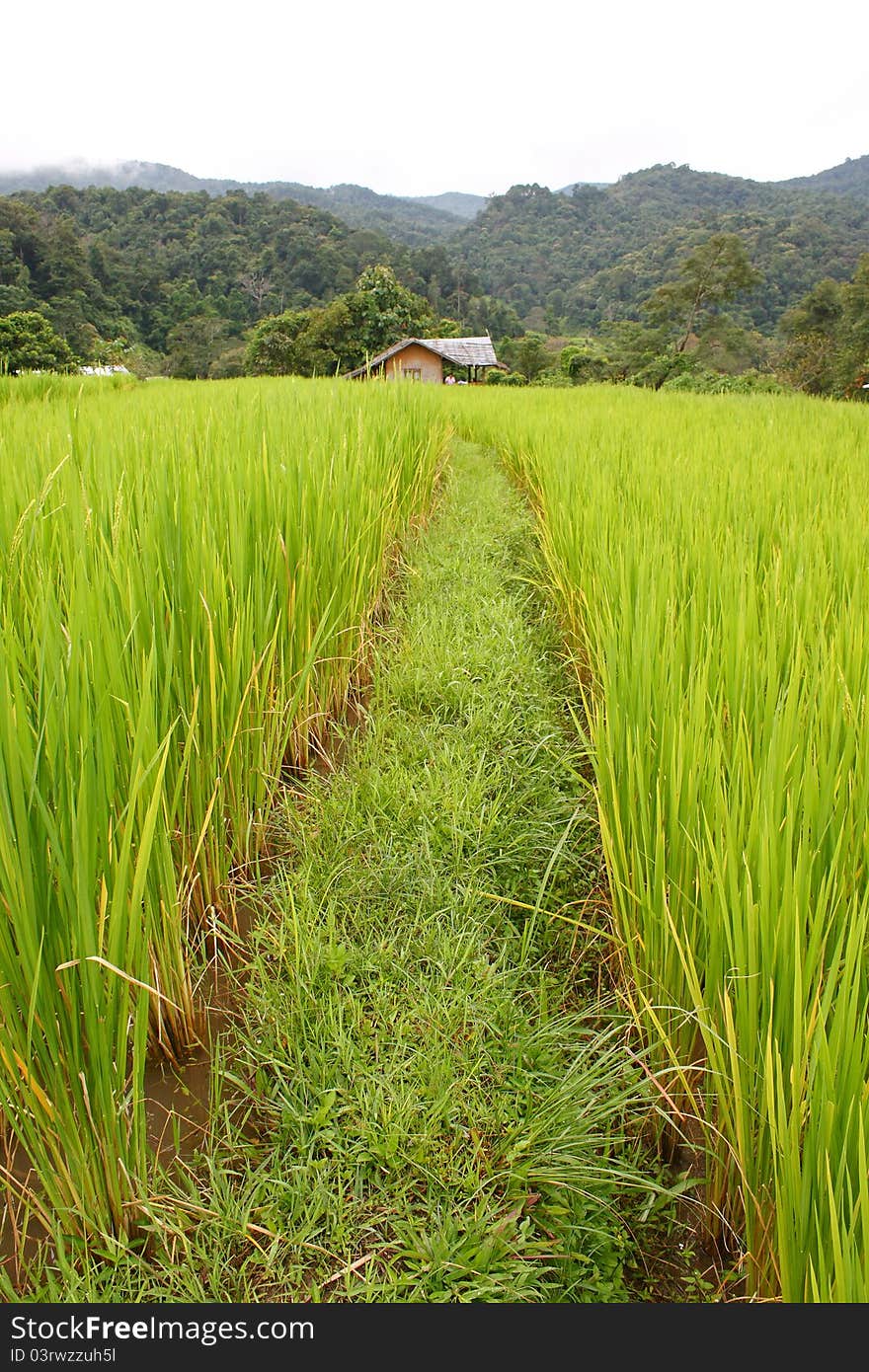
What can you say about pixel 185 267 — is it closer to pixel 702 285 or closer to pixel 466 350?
pixel 466 350

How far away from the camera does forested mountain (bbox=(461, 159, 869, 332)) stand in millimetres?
39688

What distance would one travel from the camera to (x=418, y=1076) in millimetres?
1076

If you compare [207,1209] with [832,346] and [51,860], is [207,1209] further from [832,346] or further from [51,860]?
[832,346]

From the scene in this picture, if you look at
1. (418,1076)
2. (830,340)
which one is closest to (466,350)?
(830,340)

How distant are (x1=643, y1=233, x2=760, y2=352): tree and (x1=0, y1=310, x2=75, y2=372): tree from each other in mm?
20187

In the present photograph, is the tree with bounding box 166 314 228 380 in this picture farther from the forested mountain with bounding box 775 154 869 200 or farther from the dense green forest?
the forested mountain with bounding box 775 154 869 200

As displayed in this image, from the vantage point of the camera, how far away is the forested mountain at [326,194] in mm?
84938

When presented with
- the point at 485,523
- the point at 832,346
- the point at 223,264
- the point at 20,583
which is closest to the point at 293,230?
the point at 223,264

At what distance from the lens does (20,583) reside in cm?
114

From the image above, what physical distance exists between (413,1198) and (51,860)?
2.12 feet

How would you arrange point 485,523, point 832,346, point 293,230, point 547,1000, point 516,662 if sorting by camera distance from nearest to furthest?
→ point 547,1000
point 516,662
point 485,523
point 832,346
point 293,230

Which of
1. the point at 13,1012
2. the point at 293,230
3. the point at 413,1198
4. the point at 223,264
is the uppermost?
the point at 293,230

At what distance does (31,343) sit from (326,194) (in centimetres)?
11608

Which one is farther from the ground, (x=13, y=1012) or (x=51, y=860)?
(x=51, y=860)
